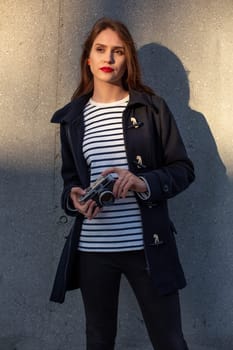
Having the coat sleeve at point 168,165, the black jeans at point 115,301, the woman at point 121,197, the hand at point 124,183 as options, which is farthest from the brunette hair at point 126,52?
the black jeans at point 115,301

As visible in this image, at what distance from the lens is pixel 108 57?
223cm

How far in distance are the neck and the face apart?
0.08 feet

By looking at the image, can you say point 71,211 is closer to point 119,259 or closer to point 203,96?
point 119,259

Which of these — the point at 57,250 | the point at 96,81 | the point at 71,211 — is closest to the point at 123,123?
the point at 96,81

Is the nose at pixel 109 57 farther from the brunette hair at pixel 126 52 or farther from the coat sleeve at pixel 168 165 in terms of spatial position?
the coat sleeve at pixel 168 165

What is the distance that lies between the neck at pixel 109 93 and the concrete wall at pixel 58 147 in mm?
581

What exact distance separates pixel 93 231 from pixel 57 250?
2.53 ft

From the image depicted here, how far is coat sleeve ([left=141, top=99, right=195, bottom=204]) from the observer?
2.10 m

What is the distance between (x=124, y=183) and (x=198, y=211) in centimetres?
98

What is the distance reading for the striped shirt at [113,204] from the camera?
84.7 inches

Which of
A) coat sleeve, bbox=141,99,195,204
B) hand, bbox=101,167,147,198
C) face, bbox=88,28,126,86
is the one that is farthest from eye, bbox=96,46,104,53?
hand, bbox=101,167,147,198

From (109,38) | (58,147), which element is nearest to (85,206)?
(109,38)

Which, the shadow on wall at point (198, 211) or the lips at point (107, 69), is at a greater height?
the lips at point (107, 69)

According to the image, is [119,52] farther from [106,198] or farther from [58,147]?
[58,147]
